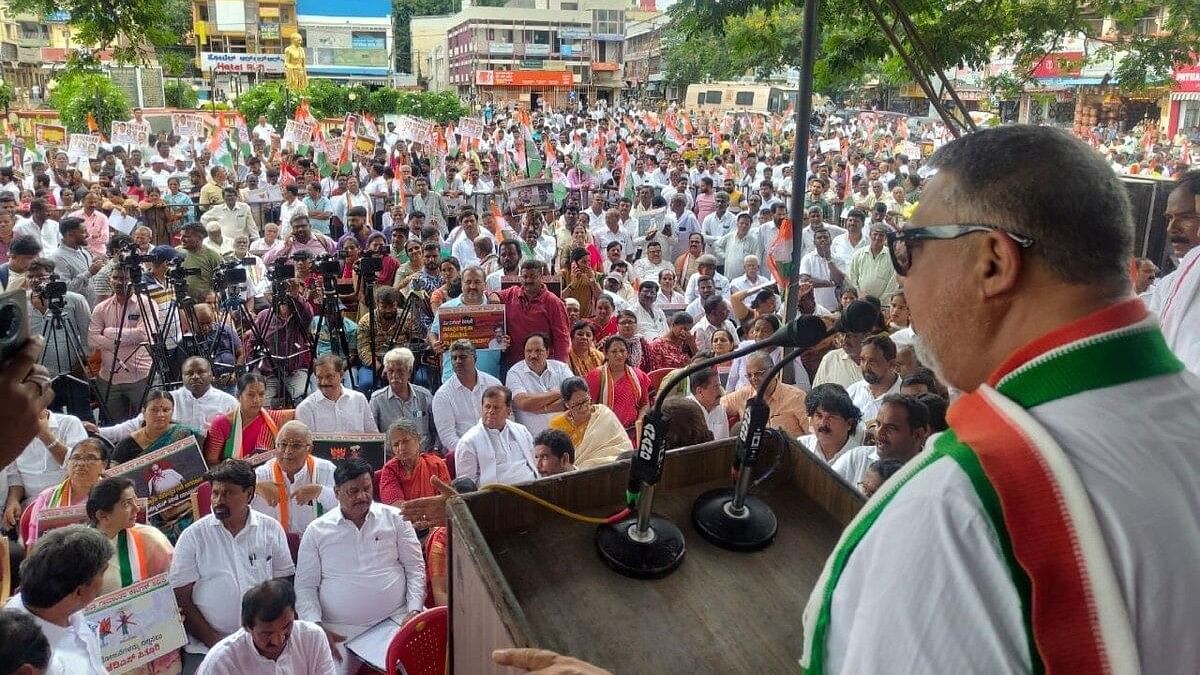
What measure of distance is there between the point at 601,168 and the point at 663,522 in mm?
16099

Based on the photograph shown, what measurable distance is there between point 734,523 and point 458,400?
13.7 feet

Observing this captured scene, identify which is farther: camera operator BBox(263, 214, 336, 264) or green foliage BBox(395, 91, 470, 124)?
green foliage BBox(395, 91, 470, 124)

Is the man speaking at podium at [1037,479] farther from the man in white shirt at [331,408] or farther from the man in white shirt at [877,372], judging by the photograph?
the man in white shirt at [331,408]

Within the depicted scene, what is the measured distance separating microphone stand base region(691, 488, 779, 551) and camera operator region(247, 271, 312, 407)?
5520mm

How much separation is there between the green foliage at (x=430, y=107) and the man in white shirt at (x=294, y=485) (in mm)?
23380

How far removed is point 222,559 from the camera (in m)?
3.94

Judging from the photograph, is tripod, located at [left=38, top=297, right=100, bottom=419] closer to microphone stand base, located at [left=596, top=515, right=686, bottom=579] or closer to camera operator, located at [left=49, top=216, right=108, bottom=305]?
camera operator, located at [left=49, top=216, right=108, bottom=305]

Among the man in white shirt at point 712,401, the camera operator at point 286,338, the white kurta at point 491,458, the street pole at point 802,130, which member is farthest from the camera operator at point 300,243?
the street pole at point 802,130

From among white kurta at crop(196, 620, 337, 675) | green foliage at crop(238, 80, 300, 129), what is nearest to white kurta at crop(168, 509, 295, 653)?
white kurta at crop(196, 620, 337, 675)

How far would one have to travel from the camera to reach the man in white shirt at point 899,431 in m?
3.90

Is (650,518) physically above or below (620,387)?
above

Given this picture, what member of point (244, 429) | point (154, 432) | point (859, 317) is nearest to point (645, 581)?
point (859, 317)

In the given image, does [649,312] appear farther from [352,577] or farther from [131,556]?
[131,556]

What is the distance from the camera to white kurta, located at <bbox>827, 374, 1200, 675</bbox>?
833 millimetres
